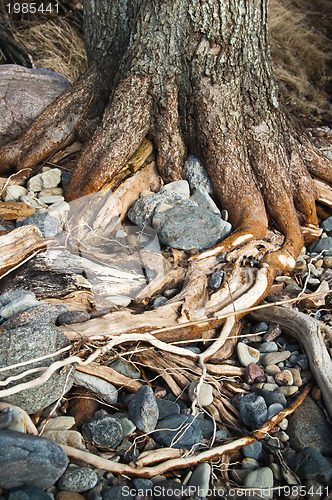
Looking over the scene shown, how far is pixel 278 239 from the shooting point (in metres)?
3.33

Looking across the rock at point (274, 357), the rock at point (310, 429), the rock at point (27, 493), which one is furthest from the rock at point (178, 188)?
the rock at point (27, 493)

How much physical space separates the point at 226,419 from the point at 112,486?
707 mm

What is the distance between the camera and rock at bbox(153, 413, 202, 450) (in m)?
1.91

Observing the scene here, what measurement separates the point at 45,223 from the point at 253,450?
2.21m

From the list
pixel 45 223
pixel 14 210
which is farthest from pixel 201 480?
pixel 14 210

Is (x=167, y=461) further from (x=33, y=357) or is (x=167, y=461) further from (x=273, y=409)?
(x=33, y=357)

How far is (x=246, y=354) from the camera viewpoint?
2518mm

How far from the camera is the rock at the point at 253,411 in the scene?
81.3 inches

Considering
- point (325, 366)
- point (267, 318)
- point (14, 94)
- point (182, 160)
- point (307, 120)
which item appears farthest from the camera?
point (307, 120)

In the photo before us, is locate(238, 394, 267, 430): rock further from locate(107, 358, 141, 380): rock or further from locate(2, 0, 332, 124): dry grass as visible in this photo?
locate(2, 0, 332, 124): dry grass

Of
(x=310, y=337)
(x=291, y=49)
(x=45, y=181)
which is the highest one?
(x=291, y=49)

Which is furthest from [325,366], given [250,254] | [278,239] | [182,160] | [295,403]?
[182,160]

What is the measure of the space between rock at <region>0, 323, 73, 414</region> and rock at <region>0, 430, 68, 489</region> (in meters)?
0.20

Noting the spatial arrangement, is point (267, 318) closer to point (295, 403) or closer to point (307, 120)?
point (295, 403)
